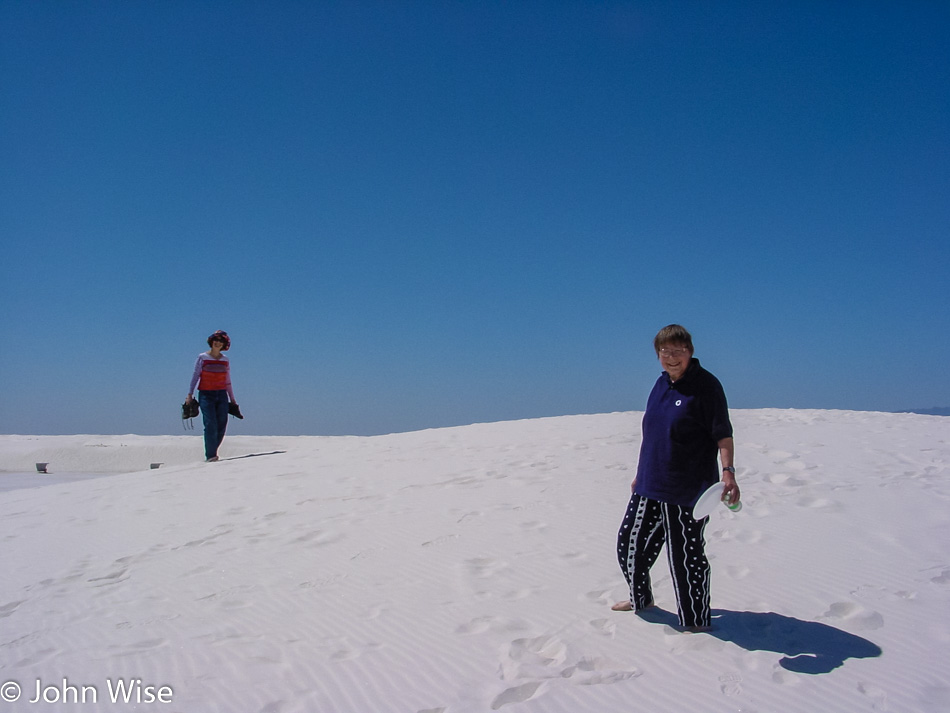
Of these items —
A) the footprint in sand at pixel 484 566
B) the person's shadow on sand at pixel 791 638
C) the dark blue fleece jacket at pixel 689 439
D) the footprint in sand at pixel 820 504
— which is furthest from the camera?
the footprint in sand at pixel 820 504

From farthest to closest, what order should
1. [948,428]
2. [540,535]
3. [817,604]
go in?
1. [948,428]
2. [540,535]
3. [817,604]

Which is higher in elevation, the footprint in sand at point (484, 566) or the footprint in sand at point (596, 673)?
the footprint in sand at point (484, 566)

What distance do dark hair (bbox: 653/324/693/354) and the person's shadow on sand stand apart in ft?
4.79

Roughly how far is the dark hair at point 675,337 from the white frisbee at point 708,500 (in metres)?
0.73

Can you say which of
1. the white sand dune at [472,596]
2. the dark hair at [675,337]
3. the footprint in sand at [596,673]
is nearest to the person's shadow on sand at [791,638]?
the white sand dune at [472,596]

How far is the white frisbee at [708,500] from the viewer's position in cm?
301

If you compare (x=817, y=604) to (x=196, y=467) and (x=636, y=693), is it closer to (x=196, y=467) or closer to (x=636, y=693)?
(x=636, y=693)

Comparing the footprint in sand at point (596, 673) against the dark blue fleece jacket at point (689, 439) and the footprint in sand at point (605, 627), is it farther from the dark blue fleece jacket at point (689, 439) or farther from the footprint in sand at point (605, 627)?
the dark blue fleece jacket at point (689, 439)

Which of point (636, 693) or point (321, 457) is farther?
point (321, 457)

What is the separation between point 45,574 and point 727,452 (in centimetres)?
492

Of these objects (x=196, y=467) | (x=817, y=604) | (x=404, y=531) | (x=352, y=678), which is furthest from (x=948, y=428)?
(x=196, y=467)

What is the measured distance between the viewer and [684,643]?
311 centimetres

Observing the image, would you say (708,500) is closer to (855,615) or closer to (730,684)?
(730,684)

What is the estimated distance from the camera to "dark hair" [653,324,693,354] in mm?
3334
